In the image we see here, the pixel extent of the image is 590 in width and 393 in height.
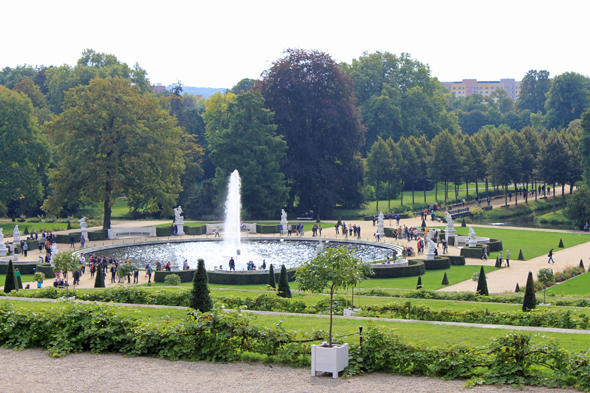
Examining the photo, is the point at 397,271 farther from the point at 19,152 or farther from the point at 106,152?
the point at 19,152

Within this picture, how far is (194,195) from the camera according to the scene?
77.6m

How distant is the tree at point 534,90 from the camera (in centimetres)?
16688

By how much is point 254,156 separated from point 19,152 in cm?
2658

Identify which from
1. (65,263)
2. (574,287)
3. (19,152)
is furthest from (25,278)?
(574,287)

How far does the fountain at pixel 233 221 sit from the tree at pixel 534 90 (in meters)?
125

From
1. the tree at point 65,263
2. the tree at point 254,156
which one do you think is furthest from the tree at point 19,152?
the tree at point 65,263

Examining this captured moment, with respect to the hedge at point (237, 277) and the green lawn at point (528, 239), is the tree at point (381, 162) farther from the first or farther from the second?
the hedge at point (237, 277)

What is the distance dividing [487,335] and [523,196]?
77289 mm

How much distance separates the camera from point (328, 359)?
1368cm

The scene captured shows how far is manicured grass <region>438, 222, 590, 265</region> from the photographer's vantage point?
48406mm

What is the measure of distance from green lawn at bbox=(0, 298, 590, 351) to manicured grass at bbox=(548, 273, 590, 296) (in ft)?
54.6

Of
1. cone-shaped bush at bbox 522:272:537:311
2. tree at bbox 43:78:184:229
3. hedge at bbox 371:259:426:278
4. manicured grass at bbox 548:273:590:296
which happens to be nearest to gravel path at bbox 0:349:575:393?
cone-shaped bush at bbox 522:272:537:311

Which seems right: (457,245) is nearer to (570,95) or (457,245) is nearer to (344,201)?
(344,201)

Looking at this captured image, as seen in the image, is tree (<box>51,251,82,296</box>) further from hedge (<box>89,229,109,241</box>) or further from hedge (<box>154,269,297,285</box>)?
hedge (<box>89,229,109,241</box>)
